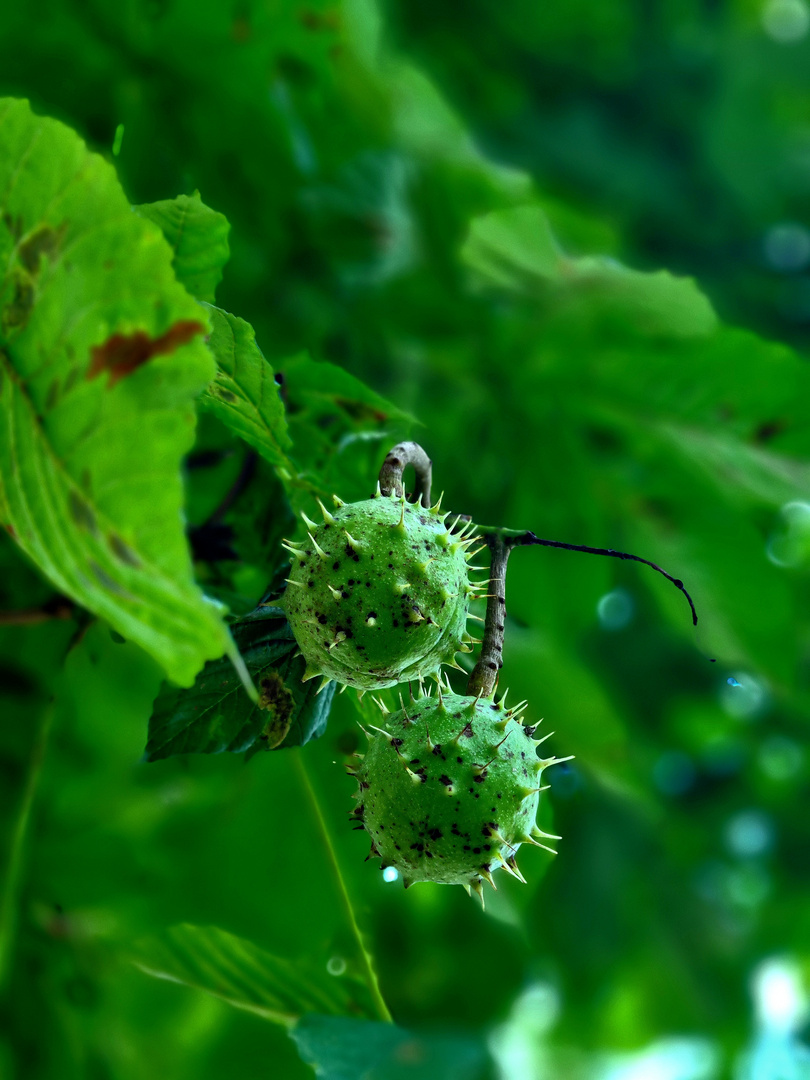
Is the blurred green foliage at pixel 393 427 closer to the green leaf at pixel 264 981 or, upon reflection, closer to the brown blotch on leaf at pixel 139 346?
the green leaf at pixel 264 981

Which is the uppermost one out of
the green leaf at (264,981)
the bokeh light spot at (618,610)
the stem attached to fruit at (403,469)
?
the stem attached to fruit at (403,469)

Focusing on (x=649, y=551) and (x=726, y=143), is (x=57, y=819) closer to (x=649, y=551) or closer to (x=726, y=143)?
(x=649, y=551)

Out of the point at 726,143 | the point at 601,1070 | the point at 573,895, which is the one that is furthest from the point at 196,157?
the point at 601,1070

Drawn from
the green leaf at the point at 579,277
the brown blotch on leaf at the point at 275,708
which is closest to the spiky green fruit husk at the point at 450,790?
the brown blotch on leaf at the point at 275,708

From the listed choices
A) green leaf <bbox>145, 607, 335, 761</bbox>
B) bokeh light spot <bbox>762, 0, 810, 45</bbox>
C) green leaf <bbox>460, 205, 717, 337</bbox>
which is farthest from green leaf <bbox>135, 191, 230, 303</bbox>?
bokeh light spot <bbox>762, 0, 810, 45</bbox>

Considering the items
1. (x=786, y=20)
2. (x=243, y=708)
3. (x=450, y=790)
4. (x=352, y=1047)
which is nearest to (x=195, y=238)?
(x=243, y=708)

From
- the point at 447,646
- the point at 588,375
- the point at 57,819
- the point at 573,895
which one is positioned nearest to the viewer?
the point at 447,646

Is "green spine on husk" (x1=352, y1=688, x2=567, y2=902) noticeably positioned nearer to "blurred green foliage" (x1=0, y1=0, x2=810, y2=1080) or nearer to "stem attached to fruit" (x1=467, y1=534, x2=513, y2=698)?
"stem attached to fruit" (x1=467, y1=534, x2=513, y2=698)
